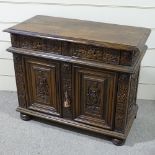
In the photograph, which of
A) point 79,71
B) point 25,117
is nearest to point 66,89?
point 79,71

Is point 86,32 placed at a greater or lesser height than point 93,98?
greater

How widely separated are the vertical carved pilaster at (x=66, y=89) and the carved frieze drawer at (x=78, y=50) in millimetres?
94

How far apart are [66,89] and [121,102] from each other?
0.34 metres

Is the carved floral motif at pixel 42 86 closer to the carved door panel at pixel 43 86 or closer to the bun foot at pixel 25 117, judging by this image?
the carved door panel at pixel 43 86

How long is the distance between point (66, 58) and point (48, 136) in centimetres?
54

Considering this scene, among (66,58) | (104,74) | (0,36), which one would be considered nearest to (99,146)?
(104,74)

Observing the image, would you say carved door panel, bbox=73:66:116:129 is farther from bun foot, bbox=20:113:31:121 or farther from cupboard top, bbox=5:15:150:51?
bun foot, bbox=20:113:31:121

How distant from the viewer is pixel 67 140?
1742 millimetres

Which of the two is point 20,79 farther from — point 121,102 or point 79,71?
point 121,102

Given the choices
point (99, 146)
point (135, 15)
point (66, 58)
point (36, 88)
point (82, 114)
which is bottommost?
point (99, 146)

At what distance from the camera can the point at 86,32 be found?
1.58 meters

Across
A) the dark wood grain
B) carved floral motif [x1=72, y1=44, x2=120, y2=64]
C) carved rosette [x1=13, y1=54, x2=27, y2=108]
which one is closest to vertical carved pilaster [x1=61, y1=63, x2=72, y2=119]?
the dark wood grain

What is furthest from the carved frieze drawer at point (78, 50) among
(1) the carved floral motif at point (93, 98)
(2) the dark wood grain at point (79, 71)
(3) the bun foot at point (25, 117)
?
(3) the bun foot at point (25, 117)

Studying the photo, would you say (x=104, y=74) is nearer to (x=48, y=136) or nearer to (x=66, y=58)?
(x=66, y=58)
